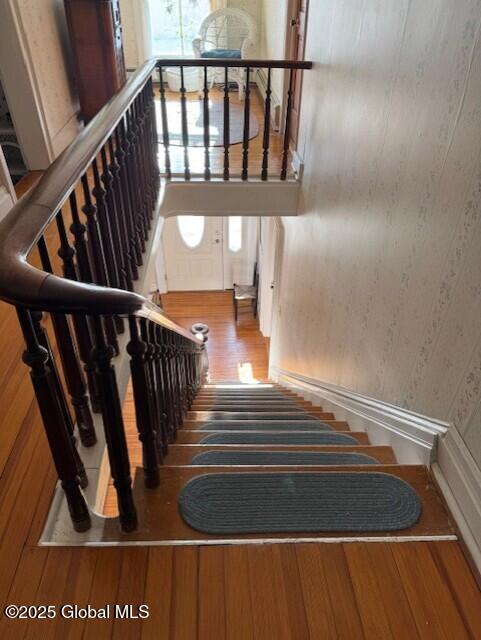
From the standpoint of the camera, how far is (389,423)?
1767 millimetres

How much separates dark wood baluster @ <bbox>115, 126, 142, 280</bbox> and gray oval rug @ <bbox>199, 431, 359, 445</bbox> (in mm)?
950

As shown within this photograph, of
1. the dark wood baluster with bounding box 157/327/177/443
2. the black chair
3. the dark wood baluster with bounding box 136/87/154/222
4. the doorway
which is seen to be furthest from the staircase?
the doorway

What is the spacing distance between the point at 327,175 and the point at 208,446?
1.85 meters

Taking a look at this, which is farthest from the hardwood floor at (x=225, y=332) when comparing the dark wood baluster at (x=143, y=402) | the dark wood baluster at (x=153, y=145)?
the dark wood baluster at (x=143, y=402)

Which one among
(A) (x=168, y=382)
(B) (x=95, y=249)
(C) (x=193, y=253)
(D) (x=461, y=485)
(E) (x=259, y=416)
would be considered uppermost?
(B) (x=95, y=249)

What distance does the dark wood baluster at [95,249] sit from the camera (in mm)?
1440

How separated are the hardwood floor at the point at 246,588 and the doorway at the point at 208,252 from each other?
6635 millimetres

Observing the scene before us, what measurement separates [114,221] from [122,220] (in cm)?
18

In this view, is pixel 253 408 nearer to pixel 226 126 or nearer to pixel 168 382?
pixel 168 382

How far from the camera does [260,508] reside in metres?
1.26

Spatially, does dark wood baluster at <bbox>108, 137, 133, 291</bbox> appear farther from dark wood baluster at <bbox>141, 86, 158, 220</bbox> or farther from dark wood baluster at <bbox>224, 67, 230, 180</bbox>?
dark wood baluster at <bbox>224, 67, 230, 180</bbox>

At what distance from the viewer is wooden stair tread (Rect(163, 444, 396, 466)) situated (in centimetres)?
158

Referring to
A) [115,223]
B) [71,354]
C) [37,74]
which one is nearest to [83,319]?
[71,354]

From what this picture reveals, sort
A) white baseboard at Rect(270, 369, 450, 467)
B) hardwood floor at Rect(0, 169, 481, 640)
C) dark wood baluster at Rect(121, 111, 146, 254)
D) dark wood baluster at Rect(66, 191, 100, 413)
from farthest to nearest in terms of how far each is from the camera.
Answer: dark wood baluster at Rect(121, 111, 146, 254) < white baseboard at Rect(270, 369, 450, 467) < dark wood baluster at Rect(66, 191, 100, 413) < hardwood floor at Rect(0, 169, 481, 640)
